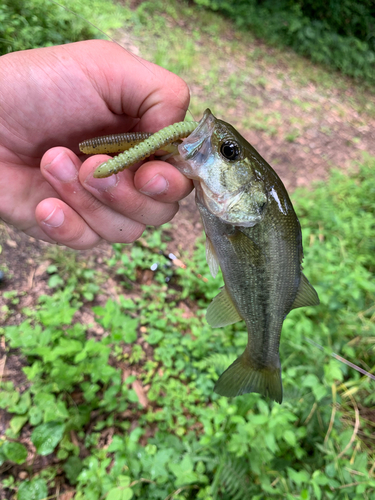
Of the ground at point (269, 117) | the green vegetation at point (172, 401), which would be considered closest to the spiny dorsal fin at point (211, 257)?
the green vegetation at point (172, 401)

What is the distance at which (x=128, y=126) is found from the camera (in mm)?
1934

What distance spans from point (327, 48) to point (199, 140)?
12.6 meters

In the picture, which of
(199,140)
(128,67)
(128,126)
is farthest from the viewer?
(128,126)

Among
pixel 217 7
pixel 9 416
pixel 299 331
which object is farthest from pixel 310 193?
pixel 217 7

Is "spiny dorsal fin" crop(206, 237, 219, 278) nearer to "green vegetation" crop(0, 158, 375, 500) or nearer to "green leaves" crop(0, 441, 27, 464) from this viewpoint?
"green vegetation" crop(0, 158, 375, 500)

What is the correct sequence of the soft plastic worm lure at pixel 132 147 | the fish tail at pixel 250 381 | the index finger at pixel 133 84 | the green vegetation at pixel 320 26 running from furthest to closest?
1. the green vegetation at pixel 320 26
2. the fish tail at pixel 250 381
3. the index finger at pixel 133 84
4. the soft plastic worm lure at pixel 132 147

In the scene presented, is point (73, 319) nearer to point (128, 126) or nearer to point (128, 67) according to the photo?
point (128, 126)

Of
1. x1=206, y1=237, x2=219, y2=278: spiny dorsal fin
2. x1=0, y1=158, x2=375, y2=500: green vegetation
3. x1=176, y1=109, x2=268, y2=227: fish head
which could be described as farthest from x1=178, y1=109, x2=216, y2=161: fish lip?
x1=0, y1=158, x2=375, y2=500: green vegetation

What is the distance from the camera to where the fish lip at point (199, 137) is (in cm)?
141

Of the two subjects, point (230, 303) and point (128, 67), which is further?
point (230, 303)

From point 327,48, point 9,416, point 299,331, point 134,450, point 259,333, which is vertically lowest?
point 9,416

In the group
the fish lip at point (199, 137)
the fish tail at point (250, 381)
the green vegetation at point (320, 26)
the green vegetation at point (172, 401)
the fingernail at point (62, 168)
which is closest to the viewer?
the fish lip at point (199, 137)

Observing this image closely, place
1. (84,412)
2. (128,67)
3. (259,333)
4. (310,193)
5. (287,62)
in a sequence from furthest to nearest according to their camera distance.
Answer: (287,62) → (310,193) → (84,412) → (259,333) → (128,67)

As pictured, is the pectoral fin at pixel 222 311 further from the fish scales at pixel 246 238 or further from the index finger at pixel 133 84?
the index finger at pixel 133 84
